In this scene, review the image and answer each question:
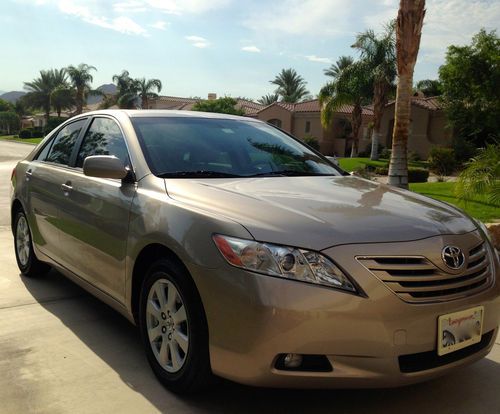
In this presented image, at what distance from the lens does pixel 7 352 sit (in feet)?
11.9

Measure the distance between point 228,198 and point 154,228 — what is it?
47 centimetres

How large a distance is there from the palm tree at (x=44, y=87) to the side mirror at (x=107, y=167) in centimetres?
7601

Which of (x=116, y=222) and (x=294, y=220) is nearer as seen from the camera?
(x=294, y=220)

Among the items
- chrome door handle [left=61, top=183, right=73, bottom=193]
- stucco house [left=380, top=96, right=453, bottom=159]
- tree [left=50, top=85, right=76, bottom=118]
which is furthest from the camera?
tree [left=50, top=85, right=76, bottom=118]

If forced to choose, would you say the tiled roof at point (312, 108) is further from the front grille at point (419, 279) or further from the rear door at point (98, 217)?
the front grille at point (419, 279)

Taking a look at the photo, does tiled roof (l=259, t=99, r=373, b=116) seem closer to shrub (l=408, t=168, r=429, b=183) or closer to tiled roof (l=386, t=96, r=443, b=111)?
tiled roof (l=386, t=96, r=443, b=111)

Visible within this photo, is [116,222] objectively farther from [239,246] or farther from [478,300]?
[478,300]

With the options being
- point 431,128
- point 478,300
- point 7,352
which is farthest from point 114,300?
point 431,128

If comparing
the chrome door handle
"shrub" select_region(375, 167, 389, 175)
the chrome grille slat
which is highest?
the chrome door handle

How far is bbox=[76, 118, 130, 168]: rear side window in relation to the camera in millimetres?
3842

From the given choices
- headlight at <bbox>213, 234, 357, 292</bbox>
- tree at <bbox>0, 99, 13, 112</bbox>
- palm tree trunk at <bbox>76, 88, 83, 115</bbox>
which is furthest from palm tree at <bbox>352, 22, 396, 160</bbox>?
tree at <bbox>0, 99, 13, 112</bbox>

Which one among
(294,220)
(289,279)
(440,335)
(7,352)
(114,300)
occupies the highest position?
(294,220)

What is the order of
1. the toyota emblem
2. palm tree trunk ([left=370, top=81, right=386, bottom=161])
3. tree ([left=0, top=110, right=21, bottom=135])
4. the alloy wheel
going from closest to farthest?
the toyota emblem
the alloy wheel
palm tree trunk ([left=370, top=81, right=386, bottom=161])
tree ([left=0, top=110, right=21, bottom=135])

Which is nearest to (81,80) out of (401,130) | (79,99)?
(79,99)
